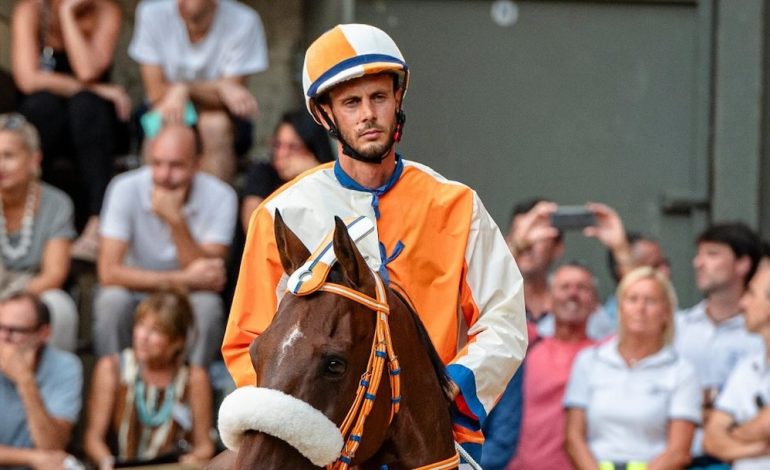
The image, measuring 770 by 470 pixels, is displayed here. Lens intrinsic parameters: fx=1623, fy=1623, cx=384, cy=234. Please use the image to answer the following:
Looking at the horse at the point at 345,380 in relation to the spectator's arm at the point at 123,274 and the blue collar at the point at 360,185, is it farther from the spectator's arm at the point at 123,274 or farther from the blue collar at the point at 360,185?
the spectator's arm at the point at 123,274

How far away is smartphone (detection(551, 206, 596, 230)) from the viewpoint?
8477mm

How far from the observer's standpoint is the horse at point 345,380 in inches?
140

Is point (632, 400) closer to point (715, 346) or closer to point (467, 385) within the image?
point (715, 346)

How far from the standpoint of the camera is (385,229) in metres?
→ 4.39

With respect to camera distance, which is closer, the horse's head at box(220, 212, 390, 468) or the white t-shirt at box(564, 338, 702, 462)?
the horse's head at box(220, 212, 390, 468)

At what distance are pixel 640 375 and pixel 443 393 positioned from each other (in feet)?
11.6

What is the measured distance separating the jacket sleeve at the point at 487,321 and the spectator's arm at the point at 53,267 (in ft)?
13.9

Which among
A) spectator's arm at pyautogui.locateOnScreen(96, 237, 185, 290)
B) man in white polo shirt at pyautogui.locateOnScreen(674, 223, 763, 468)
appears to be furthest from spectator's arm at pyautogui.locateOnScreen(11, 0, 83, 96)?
man in white polo shirt at pyautogui.locateOnScreen(674, 223, 763, 468)

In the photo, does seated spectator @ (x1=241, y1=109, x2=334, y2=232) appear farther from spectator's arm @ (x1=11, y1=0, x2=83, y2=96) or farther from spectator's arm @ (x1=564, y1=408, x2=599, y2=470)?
spectator's arm @ (x1=564, y1=408, x2=599, y2=470)

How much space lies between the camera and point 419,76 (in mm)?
10430

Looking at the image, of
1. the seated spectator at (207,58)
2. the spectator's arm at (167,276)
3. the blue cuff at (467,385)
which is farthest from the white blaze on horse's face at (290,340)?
the seated spectator at (207,58)

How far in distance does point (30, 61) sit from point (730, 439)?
176 inches

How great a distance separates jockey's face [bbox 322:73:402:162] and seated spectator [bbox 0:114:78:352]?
13.6 ft


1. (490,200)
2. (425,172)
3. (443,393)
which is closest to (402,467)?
(443,393)
